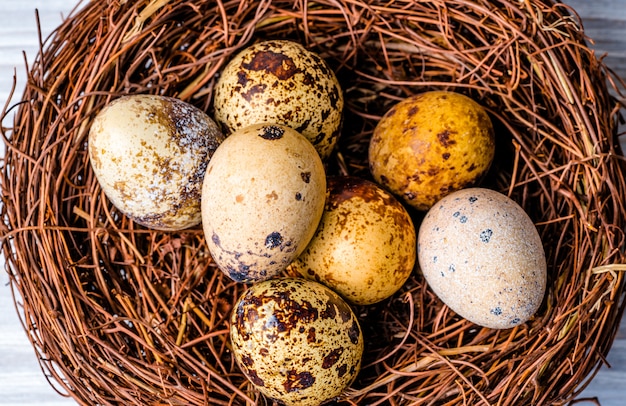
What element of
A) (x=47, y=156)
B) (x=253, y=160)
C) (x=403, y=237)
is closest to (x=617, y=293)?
(x=403, y=237)

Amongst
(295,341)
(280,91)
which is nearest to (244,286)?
(295,341)

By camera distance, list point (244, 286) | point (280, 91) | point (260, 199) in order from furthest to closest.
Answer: point (244, 286) → point (280, 91) → point (260, 199)

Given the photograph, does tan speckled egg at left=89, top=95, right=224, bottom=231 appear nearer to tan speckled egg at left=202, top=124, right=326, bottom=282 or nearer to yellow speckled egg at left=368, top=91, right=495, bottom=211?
tan speckled egg at left=202, top=124, right=326, bottom=282

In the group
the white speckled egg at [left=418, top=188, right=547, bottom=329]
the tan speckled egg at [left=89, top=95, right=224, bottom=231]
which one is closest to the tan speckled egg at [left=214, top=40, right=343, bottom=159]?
the tan speckled egg at [left=89, top=95, right=224, bottom=231]

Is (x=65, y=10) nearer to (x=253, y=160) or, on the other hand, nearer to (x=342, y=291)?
(x=253, y=160)

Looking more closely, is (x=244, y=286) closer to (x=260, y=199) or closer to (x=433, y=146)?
(x=260, y=199)
